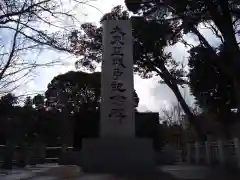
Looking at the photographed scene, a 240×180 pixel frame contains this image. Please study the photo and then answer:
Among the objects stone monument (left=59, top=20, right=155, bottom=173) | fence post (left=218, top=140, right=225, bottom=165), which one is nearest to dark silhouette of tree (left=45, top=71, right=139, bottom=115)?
fence post (left=218, top=140, right=225, bottom=165)

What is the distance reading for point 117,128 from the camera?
14.8m

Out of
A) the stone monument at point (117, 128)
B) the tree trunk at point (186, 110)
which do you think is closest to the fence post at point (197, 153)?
the tree trunk at point (186, 110)

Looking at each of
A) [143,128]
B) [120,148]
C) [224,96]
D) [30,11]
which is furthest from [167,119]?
[30,11]

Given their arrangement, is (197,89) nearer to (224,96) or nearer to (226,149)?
(224,96)

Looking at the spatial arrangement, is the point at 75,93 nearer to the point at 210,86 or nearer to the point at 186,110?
the point at 186,110

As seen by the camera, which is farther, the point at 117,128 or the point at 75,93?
the point at 75,93

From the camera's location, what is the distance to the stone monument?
47.3 feet

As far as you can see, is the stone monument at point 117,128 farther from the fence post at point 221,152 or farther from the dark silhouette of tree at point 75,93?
the dark silhouette of tree at point 75,93

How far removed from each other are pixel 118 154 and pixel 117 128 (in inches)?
36.7

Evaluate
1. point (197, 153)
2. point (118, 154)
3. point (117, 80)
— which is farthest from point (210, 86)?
point (118, 154)

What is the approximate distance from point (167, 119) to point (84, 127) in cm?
1251

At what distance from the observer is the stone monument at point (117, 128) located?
14.4 meters

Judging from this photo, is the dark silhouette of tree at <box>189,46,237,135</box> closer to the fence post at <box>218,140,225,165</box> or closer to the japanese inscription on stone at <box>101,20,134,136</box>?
the fence post at <box>218,140,225,165</box>

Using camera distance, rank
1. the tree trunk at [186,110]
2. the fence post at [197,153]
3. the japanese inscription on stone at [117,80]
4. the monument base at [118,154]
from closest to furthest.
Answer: the monument base at [118,154] → the japanese inscription on stone at [117,80] → the fence post at [197,153] → the tree trunk at [186,110]
